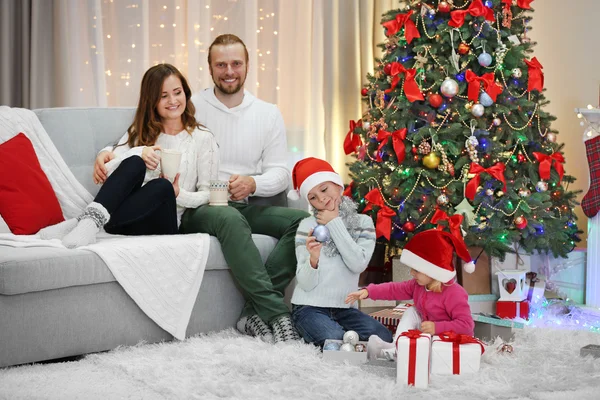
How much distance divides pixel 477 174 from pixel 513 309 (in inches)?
24.9

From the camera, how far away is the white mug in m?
3.11

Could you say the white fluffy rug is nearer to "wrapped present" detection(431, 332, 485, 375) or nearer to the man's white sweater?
"wrapped present" detection(431, 332, 485, 375)

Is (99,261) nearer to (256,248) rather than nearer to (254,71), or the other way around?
(256,248)

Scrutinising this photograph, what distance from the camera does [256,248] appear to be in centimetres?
305

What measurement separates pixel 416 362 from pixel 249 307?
0.98 meters

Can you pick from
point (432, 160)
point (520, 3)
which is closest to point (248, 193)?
point (432, 160)

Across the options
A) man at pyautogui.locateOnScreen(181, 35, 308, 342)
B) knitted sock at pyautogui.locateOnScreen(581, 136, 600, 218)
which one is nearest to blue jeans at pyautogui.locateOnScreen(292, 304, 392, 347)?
man at pyautogui.locateOnScreen(181, 35, 308, 342)

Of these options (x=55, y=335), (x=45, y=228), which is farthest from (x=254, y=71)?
(x=55, y=335)

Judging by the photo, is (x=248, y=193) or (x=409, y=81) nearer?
(x=248, y=193)

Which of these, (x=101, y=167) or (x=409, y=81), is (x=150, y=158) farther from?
(x=409, y=81)

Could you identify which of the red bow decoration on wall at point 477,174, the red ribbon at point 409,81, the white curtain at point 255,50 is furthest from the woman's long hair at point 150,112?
the red bow decoration on wall at point 477,174

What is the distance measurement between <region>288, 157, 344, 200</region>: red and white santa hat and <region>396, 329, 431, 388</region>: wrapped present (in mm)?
781

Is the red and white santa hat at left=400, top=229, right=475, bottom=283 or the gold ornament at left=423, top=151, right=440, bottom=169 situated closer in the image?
the red and white santa hat at left=400, top=229, right=475, bottom=283

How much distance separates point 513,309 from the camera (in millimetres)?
3568
